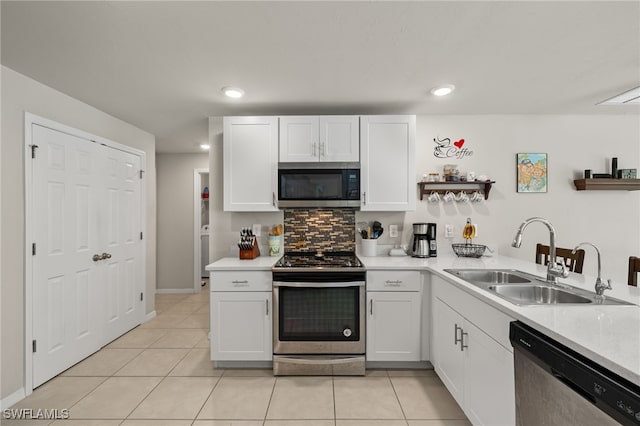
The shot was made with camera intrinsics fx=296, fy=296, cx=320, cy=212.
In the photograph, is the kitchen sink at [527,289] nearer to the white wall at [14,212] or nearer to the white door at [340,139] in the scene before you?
the white door at [340,139]

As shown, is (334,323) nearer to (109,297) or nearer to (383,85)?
(383,85)

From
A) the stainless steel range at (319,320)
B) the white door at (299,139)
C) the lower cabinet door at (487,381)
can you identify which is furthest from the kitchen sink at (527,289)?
the white door at (299,139)

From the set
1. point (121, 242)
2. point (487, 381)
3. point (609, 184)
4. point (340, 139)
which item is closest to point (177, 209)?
point (121, 242)

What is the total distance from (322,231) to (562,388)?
2.24m

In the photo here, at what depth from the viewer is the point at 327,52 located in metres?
1.88

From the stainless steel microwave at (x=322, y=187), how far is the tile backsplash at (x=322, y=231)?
Result: 0.36 m

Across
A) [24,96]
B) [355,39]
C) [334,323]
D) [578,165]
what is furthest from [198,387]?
[578,165]

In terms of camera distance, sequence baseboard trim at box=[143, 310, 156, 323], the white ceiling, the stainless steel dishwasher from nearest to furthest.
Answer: the stainless steel dishwasher, the white ceiling, baseboard trim at box=[143, 310, 156, 323]

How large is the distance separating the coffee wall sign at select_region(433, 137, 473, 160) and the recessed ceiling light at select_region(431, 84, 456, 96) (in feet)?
2.22

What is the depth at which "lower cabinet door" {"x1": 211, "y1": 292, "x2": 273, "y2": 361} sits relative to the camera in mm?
2463

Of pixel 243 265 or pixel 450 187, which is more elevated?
pixel 450 187

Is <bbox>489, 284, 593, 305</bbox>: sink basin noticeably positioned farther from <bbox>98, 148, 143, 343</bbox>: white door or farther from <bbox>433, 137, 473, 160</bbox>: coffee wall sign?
<bbox>98, 148, 143, 343</bbox>: white door

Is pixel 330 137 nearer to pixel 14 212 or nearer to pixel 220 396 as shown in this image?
pixel 220 396

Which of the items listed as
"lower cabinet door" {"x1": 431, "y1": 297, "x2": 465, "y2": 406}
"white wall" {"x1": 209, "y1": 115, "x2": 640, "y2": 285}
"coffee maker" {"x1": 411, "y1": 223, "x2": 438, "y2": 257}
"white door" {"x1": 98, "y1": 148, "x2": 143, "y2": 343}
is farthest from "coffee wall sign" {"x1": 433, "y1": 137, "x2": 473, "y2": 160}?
"white door" {"x1": 98, "y1": 148, "x2": 143, "y2": 343}
